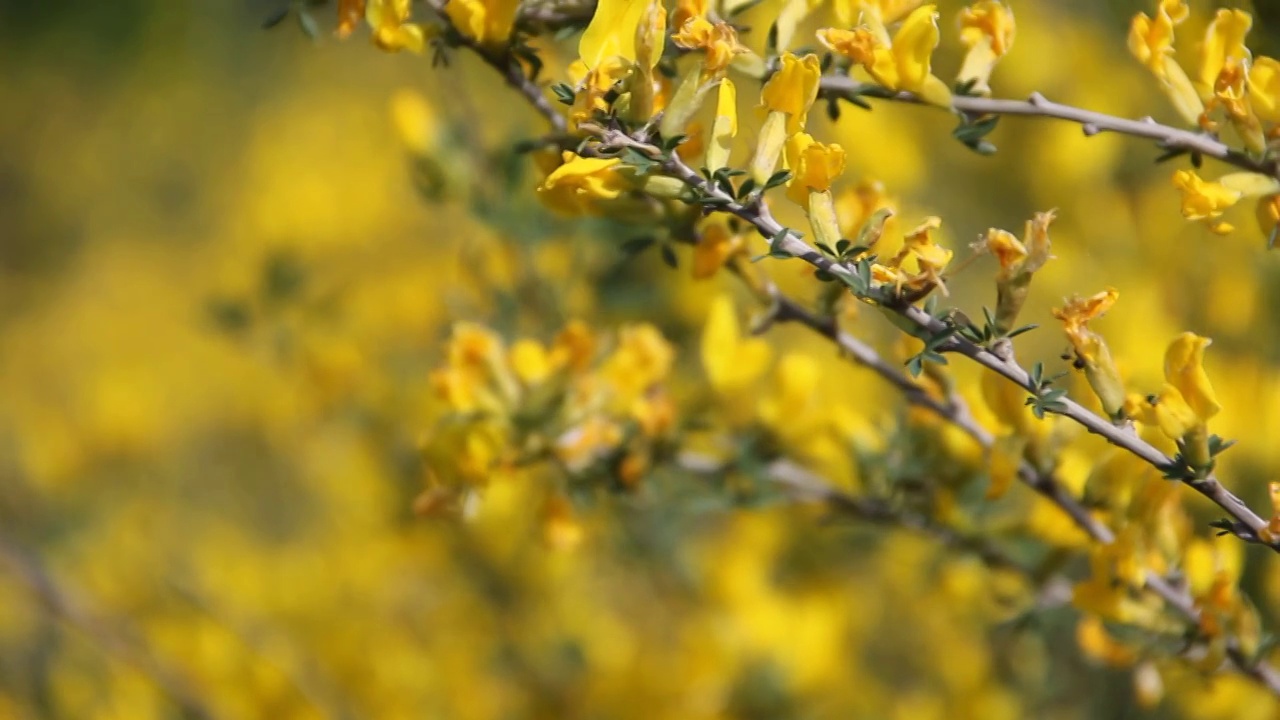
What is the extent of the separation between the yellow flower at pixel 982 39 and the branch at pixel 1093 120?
0.01m

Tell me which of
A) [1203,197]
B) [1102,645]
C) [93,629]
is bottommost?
[93,629]

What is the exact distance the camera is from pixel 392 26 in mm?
680

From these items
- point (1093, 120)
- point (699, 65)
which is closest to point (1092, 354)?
point (1093, 120)

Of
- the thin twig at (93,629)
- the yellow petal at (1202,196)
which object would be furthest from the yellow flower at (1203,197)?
the thin twig at (93,629)

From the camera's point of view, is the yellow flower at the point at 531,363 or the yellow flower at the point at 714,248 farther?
the yellow flower at the point at 531,363

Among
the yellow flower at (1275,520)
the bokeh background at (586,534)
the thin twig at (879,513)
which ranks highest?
the yellow flower at (1275,520)

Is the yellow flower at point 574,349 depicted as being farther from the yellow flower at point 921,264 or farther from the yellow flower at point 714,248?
the yellow flower at point 921,264

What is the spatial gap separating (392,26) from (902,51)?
0.93 ft

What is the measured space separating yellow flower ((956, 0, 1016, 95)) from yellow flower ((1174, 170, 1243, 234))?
127 millimetres

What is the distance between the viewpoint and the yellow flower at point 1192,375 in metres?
0.58

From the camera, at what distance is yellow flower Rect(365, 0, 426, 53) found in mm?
669

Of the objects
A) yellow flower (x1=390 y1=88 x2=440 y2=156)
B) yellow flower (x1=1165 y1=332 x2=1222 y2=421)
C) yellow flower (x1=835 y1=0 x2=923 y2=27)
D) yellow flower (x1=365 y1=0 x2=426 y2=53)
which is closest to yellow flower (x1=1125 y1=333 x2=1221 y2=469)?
yellow flower (x1=1165 y1=332 x2=1222 y2=421)

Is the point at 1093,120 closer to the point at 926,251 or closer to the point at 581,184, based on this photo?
the point at 926,251

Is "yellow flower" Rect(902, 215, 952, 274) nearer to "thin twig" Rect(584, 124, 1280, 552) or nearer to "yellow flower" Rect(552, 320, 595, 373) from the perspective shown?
"thin twig" Rect(584, 124, 1280, 552)
